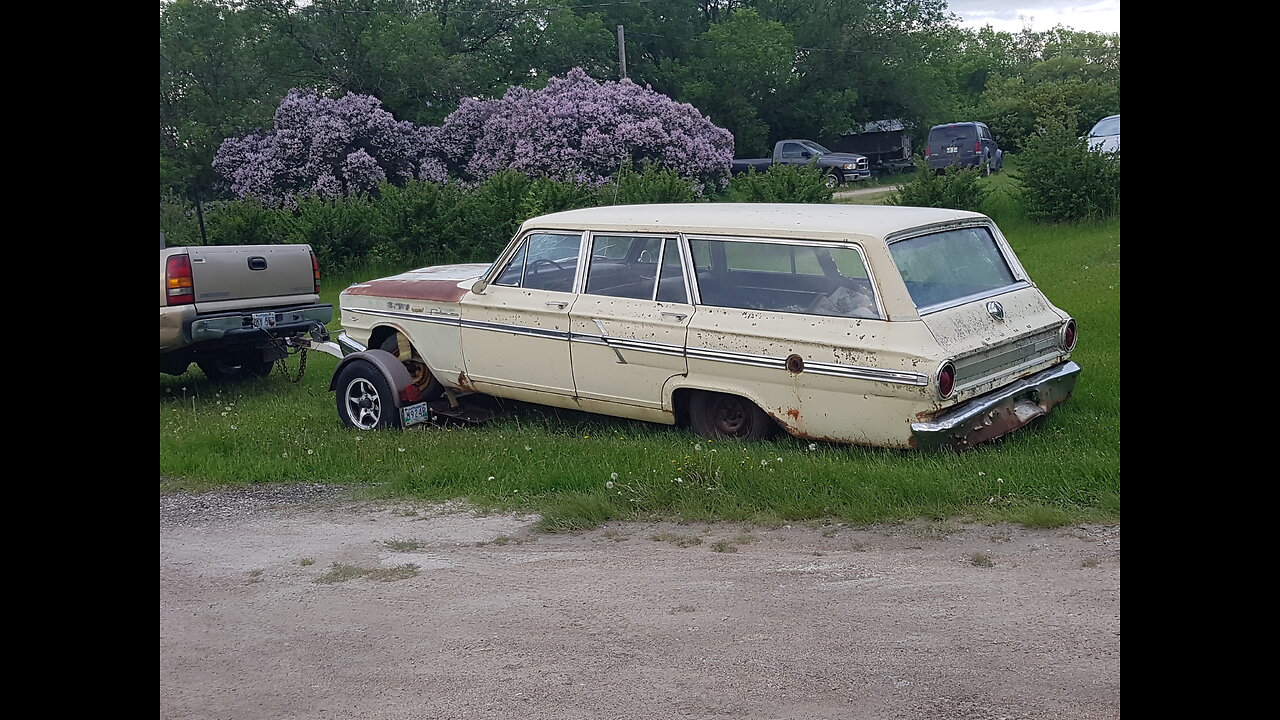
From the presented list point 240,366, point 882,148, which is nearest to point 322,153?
point 240,366

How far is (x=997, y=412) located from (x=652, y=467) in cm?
210

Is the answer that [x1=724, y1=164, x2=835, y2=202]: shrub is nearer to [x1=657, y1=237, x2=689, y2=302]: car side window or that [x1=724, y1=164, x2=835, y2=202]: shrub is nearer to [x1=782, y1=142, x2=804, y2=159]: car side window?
[x1=657, y1=237, x2=689, y2=302]: car side window

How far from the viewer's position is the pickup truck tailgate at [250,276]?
376 inches

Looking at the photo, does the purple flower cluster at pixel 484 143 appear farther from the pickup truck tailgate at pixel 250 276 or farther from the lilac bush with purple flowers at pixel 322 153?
the pickup truck tailgate at pixel 250 276

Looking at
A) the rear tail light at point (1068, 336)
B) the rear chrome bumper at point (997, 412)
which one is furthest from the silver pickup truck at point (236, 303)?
the rear tail light at point (1068, 336)

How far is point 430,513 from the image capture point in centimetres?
660

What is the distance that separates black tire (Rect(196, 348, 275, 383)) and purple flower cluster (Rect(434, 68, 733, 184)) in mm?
13632

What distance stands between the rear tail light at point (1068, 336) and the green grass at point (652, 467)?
49 cm

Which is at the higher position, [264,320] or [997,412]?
[264,320]

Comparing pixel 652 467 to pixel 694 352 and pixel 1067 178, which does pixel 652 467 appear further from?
pixel 1067 178

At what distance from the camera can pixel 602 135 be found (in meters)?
25.2

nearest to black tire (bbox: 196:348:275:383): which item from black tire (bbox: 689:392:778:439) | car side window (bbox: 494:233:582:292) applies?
car side window (bbox: 494:233:582:292)
